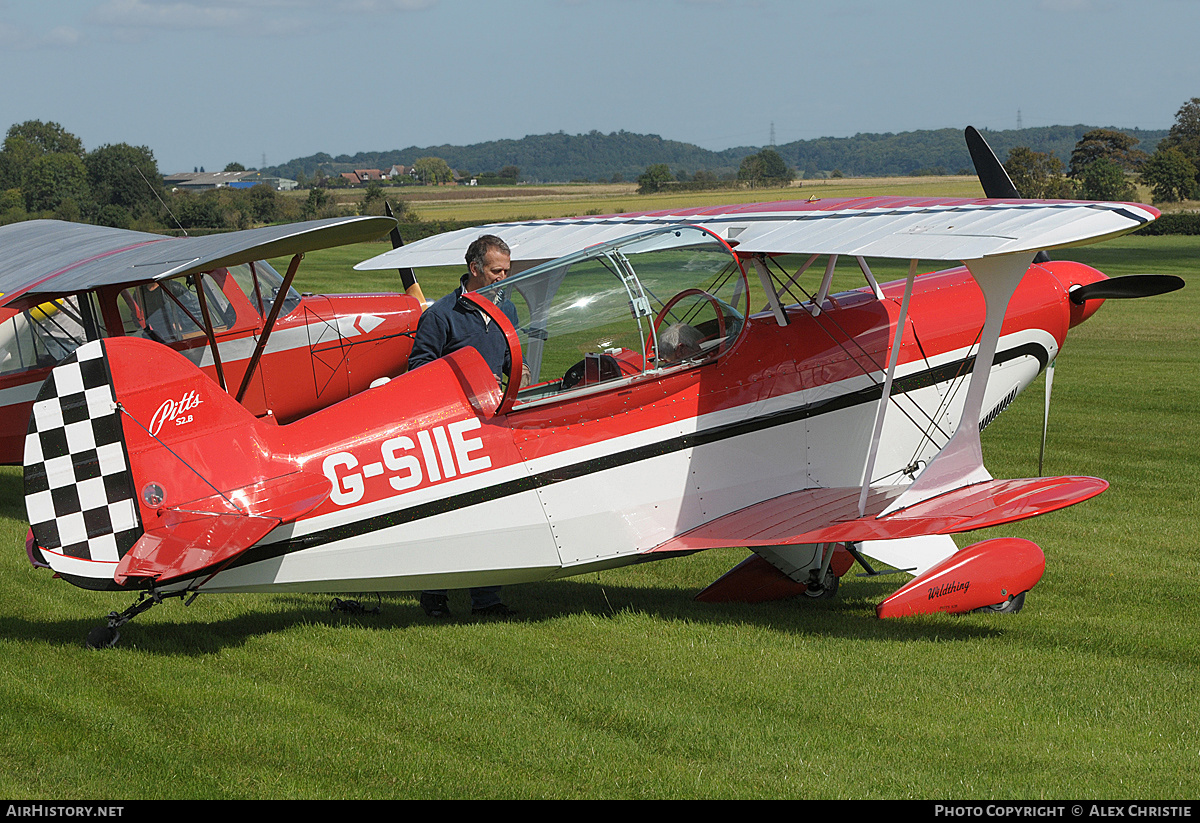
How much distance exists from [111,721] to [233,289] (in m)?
5.71

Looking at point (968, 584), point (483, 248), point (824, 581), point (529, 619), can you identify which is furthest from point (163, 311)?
point (968, 584)

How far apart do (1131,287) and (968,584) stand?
7.30 feet

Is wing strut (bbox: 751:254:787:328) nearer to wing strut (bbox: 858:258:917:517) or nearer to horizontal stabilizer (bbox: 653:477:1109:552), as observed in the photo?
wing strut (bbox: 858:258:917:517)

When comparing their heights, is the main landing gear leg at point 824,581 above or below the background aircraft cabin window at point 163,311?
below

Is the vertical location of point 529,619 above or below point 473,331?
below

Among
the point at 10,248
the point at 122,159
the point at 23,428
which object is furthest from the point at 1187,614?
the point at 122,159

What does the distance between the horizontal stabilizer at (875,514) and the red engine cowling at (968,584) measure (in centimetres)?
47

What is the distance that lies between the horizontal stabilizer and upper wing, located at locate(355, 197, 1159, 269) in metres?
1.22

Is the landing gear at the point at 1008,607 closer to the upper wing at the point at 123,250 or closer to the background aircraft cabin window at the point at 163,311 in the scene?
the upper wing at the point at 123,250

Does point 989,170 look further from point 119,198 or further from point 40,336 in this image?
point 119,198

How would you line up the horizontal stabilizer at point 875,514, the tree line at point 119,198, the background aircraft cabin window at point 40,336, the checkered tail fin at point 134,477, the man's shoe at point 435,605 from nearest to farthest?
the checkered tail fin at point 134,477
the horizontal stabilizer at point 875,514
the man's shoe at point 435,605
the background aircraft cabin window at point 40,336
the tree line at point 119,198

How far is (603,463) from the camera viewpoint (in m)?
5.77

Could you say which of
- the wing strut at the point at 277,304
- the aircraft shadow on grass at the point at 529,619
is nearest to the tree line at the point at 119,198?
the wing strut at the point at 277,304

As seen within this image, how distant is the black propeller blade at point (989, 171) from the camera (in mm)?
8883
